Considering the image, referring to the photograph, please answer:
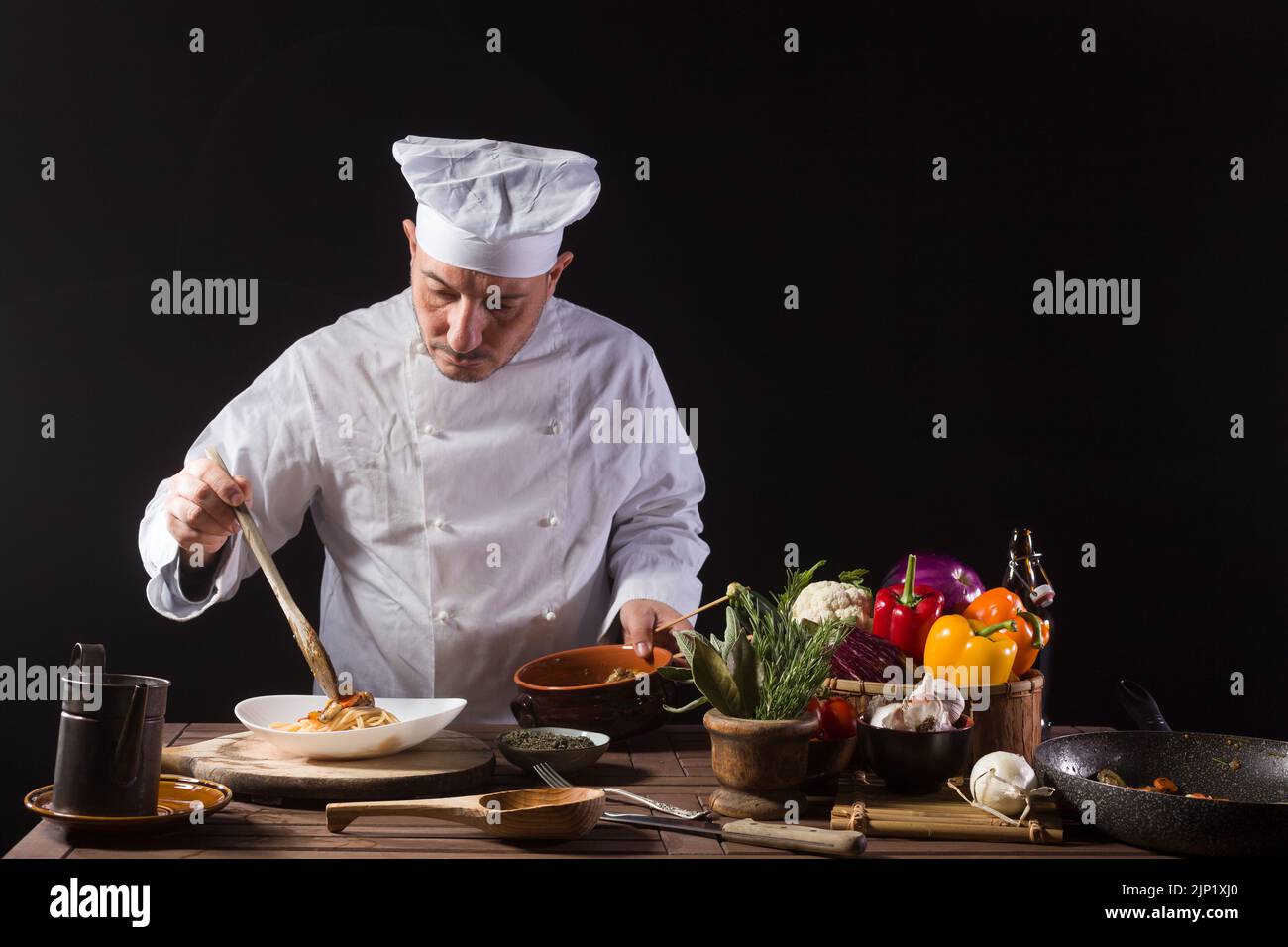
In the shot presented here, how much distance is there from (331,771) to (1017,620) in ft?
3.85

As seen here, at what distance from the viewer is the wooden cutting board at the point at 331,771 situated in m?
1.94

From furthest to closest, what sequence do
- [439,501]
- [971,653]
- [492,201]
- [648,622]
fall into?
[439,501] → [492,201] → [648,622] → [971,653]

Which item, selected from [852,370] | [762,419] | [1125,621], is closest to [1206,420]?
[1125,621]

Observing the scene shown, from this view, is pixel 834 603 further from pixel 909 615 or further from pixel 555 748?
pixel 555 748

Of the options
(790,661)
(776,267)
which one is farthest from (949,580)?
(776,267)

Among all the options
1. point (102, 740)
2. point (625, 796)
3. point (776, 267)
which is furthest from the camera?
A: point (776, 267)

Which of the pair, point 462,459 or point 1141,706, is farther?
point 462,459

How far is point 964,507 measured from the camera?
3.90 metres

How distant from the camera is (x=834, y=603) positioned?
2428mm

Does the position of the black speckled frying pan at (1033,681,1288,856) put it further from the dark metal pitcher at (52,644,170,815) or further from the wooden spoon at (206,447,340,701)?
the dark metal pitcher at (52,644,170,815)

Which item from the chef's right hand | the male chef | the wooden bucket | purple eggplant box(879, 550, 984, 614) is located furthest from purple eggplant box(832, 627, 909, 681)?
the chef's right hand

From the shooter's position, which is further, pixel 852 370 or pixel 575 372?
pixel 852 370
